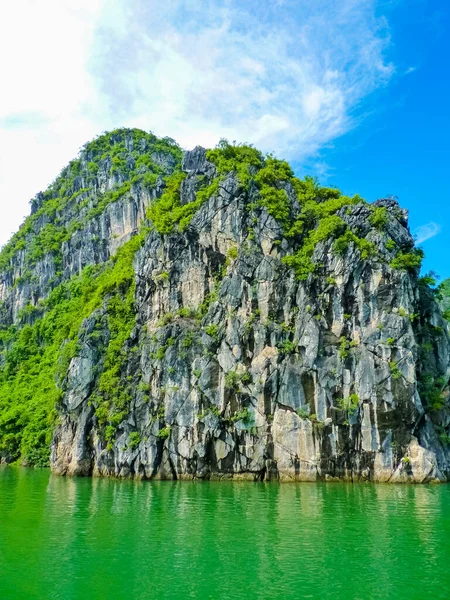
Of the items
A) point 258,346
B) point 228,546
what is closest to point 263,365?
point 258,346

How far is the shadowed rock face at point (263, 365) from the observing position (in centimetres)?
3612

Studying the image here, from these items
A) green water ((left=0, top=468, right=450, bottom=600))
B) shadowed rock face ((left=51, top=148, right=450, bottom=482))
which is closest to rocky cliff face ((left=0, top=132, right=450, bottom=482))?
shadowed rock face ((left=51, top=148, right=450, bottom=482))

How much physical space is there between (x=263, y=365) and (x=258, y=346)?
5.56 ft

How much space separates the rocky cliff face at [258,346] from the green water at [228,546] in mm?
7001

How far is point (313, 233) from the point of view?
1740 inches

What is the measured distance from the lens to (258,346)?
132 ft

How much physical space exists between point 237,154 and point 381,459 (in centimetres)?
2948

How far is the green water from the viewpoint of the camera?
13.8m

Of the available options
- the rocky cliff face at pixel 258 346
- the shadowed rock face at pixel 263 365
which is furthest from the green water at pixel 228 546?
the rocky cliff face at pixel 258 346

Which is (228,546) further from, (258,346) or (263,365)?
(258,346)

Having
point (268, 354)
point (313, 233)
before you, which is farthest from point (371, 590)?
point (313, 233)

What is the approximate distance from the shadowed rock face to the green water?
261 inches

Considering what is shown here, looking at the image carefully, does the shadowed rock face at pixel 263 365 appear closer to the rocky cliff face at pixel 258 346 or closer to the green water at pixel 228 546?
the rocky cliff face at pixel 258 346

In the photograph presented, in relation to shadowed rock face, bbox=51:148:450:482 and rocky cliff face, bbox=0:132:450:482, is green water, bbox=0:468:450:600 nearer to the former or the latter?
shadowed rock face, bbox=51:148:450:482
